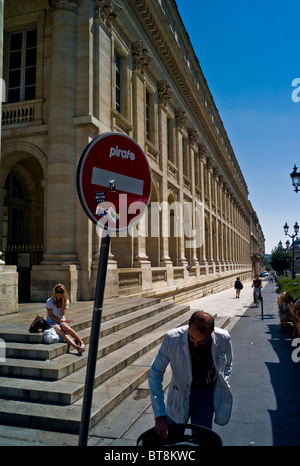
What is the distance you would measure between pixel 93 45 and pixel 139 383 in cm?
1116

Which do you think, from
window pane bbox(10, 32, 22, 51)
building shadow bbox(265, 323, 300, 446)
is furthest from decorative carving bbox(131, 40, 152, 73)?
building shadow bbox(265, 323, 300, 446)

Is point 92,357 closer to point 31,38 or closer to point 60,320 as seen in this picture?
point 60,320

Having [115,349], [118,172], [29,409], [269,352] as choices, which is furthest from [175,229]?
[118,172]

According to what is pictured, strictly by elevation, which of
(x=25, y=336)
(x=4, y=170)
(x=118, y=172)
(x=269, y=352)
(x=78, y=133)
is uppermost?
(x=78, y=133)

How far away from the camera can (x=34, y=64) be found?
13.0 metres

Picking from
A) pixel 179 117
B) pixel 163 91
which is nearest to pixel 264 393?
pixel 163 91

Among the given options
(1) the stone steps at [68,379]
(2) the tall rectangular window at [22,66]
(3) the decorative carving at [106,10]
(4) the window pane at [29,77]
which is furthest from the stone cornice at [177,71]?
(1) the stone steps at [68,379]

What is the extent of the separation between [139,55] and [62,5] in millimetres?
4988

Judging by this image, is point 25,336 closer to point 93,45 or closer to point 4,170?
point 4,170

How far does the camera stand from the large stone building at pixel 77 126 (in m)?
11.2

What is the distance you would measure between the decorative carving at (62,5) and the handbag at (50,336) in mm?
10605

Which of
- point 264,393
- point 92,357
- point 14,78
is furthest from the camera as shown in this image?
point 14,78

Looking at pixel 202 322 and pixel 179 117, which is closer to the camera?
pixel 202 322

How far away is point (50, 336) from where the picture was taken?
19.8ft
